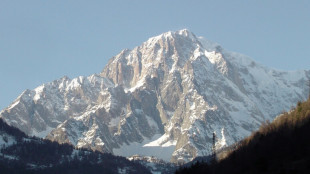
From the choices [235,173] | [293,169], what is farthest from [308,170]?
[235,173]

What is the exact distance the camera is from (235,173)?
194250 mm

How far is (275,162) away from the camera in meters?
178

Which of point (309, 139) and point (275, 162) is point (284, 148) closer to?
point (309, 139)

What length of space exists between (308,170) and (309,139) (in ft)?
164

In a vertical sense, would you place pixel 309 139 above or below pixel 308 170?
above

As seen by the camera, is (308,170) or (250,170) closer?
(308,170)

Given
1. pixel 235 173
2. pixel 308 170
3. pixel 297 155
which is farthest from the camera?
pixel 235 173

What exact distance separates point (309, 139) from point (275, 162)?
22.2 m

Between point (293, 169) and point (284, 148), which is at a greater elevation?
point (284, 148)

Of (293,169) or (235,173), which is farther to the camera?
(235,173)

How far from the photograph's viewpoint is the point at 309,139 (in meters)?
195

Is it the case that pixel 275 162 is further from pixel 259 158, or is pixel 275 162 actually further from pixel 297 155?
pixel 259 158

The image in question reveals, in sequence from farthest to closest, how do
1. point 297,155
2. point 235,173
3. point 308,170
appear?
point 235,173, point 297,155, point 308,170

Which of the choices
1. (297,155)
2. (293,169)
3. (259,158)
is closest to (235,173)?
(259,158)
